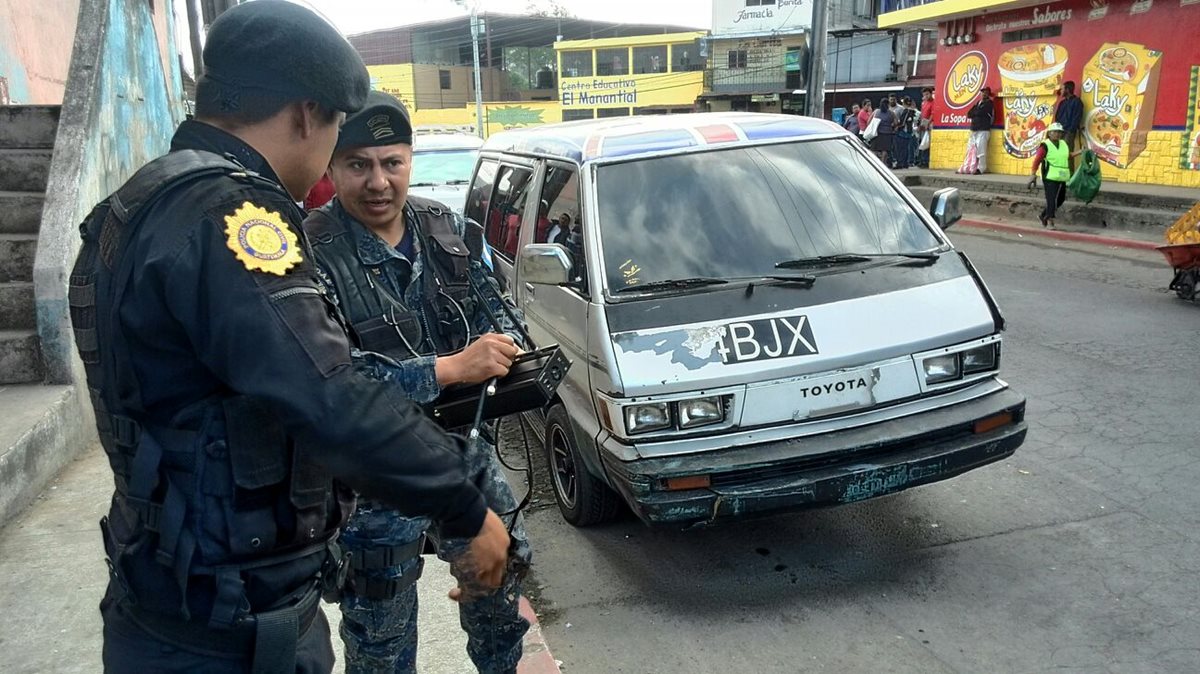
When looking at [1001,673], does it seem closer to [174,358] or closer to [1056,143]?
[174,358]

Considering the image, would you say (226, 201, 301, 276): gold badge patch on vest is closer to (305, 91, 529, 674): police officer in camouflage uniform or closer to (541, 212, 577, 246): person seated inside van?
(305, 91, 529, 674): police officer in camouflage uniform

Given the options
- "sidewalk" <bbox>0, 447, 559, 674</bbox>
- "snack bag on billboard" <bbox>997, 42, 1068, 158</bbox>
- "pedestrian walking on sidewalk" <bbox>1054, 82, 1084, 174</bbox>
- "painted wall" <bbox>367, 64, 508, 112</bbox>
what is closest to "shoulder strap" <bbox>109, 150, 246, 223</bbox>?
"sidewalk" <bbox>0, 447, 559, 674</bbox>

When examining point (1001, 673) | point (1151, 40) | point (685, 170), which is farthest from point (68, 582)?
point (1151, 40)

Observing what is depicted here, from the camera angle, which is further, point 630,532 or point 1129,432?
point 1129,432

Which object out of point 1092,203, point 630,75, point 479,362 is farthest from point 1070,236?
point 630,75

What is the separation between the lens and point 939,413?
367cm

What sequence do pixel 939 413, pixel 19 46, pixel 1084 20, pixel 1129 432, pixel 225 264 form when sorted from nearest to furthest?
pixel 225 264
pixel 939 413
pixel 1129 432
pixel 19 46
pixel 1084 20

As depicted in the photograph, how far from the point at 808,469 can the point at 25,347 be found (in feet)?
13.5

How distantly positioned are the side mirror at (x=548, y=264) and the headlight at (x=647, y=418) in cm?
74

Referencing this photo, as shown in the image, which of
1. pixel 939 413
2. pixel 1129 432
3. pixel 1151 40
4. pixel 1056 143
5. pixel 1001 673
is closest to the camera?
pixel 1001 673

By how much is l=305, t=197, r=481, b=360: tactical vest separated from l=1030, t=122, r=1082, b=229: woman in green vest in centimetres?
1199

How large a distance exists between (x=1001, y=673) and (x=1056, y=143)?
37.1 feet

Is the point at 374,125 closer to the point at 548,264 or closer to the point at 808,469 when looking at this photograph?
the point at 548,264

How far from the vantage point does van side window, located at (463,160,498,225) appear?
573 cm
